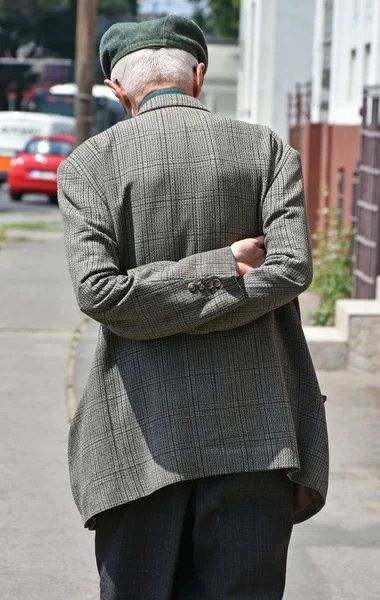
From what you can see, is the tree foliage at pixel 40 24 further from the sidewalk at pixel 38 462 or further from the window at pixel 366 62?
the sidewalk at pixel 38 462

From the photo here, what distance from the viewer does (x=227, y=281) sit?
8.91 feet

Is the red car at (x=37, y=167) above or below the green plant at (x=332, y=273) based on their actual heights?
below

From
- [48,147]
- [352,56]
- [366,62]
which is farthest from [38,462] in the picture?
[48,147]

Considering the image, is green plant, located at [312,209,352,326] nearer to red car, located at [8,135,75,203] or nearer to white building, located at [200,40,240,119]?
white building, located at [200,40,240,119]

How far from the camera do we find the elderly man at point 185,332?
2.73 meters

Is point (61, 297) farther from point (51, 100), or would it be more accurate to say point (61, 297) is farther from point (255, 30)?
point (51, 100)

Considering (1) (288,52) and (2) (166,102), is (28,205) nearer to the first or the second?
(1) (288,52)

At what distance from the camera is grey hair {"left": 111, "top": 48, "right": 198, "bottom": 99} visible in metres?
2.85

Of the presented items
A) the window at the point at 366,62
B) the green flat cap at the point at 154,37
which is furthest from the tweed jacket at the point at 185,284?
the window at the point at 366,62

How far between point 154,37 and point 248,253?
0.56 meters

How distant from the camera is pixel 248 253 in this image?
2.78 metres

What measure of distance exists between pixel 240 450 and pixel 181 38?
0.98 meters

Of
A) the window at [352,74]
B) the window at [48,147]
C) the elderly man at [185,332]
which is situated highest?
the window at [352,74]

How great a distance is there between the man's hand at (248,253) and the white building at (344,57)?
9.20m
